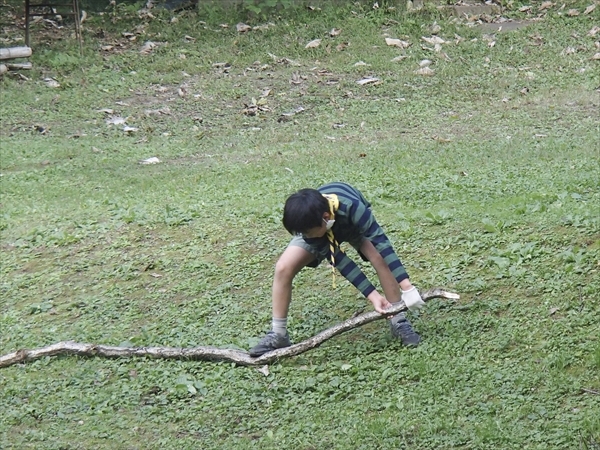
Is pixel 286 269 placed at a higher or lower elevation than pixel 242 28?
A: higher

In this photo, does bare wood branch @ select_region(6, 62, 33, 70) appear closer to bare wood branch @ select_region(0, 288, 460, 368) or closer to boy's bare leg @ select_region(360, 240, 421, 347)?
bare wood branch @ select_region(0, 288, 460, 368)

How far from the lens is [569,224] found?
6566mm

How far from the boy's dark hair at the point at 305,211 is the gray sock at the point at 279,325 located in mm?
783

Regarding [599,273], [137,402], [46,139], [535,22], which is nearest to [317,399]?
[137,402]

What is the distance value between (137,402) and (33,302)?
2.26m

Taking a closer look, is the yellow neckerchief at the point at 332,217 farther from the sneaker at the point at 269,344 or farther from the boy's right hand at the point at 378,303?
the sneaker at the point at 269,344

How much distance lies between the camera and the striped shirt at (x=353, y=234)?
16.2ft

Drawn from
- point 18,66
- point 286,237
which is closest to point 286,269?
point 286,237

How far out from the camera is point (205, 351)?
214 inches

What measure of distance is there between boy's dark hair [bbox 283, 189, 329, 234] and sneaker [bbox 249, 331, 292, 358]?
87 cm

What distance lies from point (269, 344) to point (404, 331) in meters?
0.77

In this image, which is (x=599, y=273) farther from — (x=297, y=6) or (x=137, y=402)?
(x=297, y=6)

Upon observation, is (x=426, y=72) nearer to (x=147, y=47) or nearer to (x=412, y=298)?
(x=147, y=47)

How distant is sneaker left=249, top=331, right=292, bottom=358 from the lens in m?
5.32
